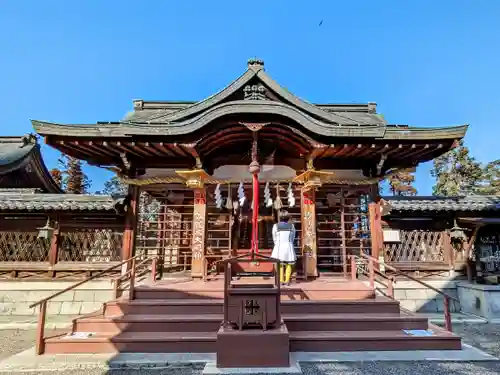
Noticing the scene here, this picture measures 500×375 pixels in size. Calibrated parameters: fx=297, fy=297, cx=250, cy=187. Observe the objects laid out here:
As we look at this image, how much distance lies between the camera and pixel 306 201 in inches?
359

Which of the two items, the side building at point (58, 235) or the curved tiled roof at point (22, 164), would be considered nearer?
the side building at point (58, 235)

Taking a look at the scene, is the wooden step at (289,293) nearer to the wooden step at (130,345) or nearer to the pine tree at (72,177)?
the wooden step at (130,345)

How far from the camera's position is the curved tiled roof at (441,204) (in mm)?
10023

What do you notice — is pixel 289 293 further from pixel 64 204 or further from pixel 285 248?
pixel 64 204

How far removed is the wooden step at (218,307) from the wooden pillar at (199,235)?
1.81 meters

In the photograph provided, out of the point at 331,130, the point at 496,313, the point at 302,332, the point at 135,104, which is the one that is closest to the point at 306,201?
the point at 331,130

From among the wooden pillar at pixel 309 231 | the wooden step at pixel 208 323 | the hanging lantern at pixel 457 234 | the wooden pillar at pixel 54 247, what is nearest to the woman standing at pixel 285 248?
the wooden pillar at pixel 309 231

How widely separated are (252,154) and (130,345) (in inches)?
214

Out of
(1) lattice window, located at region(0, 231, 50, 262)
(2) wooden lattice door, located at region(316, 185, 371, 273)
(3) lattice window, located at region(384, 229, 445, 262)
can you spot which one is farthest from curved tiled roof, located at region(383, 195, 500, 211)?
(1) lattice window, located at region(0, 231, 50, 262)

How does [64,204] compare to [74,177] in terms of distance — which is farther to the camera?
[74,177]

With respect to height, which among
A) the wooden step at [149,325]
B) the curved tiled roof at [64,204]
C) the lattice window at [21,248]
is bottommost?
the wooden step at [149,325]

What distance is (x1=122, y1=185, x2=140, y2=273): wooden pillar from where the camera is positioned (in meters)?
9.55

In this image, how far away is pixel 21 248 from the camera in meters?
10.3

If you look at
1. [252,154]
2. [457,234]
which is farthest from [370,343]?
[457,234]
